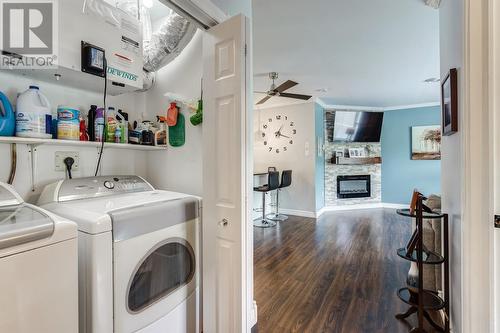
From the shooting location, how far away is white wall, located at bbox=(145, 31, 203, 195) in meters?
1.72

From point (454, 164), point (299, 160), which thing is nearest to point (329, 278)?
point (454, 164)

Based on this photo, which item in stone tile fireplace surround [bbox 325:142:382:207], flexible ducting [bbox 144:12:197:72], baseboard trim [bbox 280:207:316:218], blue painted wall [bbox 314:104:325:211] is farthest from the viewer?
stone tile fireplace surround [bbox 325:142:382:207]

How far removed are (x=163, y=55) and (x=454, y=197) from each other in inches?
85.2

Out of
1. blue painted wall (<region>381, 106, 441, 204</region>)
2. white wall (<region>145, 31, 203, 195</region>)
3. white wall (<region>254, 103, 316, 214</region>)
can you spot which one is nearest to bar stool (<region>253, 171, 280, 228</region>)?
white wall (<region>254, 103, 316, 214</region>)

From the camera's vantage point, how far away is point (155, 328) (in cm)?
128

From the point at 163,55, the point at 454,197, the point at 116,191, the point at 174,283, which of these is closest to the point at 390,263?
the point at 454,197

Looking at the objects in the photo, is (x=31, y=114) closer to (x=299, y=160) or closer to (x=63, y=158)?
(x=63, y=158)

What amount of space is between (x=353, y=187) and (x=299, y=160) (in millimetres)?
1779

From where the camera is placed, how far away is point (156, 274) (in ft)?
4.33

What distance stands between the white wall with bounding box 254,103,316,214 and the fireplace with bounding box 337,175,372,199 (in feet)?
3.83

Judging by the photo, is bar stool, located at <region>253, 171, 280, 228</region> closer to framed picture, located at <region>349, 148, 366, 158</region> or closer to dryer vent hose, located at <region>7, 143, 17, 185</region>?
framed picture, located at <region>349, 148, 366, 158</region>

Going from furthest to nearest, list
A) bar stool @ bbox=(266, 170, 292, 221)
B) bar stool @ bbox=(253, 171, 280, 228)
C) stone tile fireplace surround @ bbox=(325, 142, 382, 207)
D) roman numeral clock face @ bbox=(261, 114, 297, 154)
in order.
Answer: stone tile fireplace surround @ bbox=(325, 142, 382, 207)
roman numeral clock face @ bbox=(261, 114, 297, 154)
bar stool @ bbox=(266, 170, 292, 221)
bar stool @ bbox=(253, 171, 280, 228)

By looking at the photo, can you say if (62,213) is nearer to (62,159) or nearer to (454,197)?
(62,159)

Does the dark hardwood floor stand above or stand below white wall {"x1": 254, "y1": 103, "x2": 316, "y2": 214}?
below
